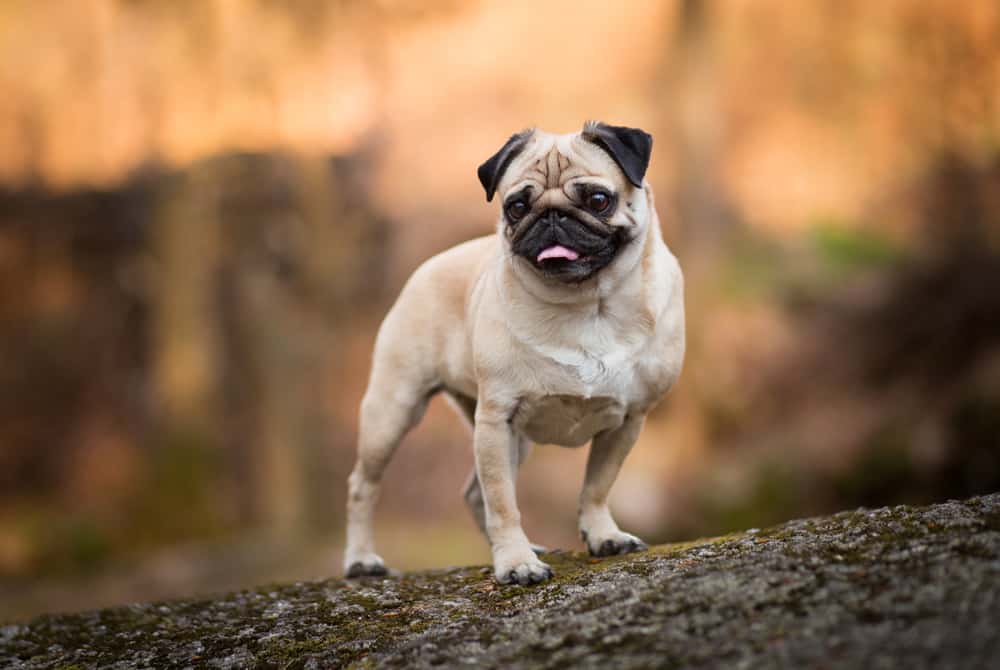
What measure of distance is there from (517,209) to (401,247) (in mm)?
12244

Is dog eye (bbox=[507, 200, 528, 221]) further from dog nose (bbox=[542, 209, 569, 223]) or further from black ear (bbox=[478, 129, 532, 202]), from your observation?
black ear (bbox=[478, 129, 532, 202])

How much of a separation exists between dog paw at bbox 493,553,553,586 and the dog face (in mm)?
1339

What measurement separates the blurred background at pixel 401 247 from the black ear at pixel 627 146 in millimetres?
9719

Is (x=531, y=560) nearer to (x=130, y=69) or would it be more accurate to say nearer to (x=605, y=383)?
(x=605, y=383)

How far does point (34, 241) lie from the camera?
56.1ft

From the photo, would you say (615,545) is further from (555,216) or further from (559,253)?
(555,216)

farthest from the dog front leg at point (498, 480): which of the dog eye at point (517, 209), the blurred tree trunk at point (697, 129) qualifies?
the blurred tree trunk at point (697, 129)

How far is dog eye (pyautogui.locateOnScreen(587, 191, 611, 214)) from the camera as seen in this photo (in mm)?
5148

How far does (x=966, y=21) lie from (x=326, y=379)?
467 inches

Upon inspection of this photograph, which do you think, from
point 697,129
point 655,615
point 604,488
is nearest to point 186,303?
point 697,129

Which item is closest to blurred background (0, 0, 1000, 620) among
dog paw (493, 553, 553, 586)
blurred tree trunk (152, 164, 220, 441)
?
blurred tree trunk (152, 164, 220, 441)

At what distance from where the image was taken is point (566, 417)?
537 cm

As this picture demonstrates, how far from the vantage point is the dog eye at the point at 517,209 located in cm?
523

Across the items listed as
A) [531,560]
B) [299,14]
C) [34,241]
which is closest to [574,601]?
[531,560]
